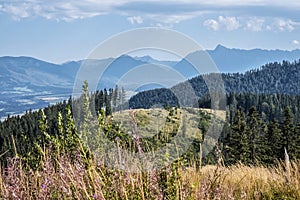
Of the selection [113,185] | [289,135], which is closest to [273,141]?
[289,135]

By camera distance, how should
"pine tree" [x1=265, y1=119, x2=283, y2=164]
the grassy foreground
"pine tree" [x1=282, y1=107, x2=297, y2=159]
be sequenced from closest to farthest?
the grassy foreground < "pine tree" [x1=282, y1=107, x2=297, y2=159] < "pine tree" [x1=265, y1=119, x2=283, y2=164]

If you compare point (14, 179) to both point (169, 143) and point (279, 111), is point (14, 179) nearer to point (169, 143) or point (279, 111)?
point (169, 143)

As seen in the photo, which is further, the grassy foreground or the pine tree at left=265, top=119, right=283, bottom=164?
the pine tree at left=265, top=119, right=283, bottom=164

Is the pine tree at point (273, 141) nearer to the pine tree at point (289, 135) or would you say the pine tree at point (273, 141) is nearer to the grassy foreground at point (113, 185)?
the pine tree at point (289, 135)

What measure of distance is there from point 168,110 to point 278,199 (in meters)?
3.15

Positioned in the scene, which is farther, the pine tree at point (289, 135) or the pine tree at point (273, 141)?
the pine tree at point (273, 141)

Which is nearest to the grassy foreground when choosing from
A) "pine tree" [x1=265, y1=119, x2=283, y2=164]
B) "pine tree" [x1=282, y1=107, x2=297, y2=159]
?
"pine tree" [x1=282, y1=107, x2=297, y2=159]

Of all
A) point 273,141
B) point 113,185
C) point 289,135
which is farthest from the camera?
point 273,141

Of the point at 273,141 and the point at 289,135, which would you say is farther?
the point at 273,141

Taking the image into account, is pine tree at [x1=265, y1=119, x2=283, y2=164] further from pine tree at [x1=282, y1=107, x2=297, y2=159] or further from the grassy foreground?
the grassy foreground

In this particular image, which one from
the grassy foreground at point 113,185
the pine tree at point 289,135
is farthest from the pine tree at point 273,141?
the grassy foreground at point 113,185

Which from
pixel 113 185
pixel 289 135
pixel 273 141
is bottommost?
pixel 273 141

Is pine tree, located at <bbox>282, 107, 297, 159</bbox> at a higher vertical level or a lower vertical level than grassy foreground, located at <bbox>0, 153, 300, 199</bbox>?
A: lower

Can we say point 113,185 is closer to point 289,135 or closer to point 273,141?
point 289,135
